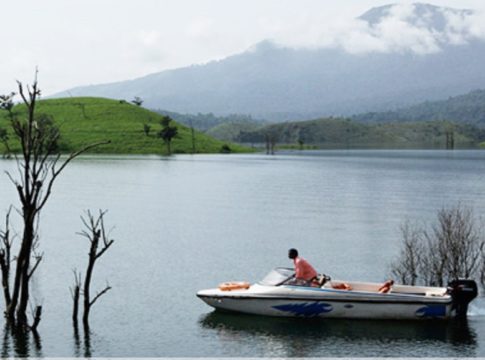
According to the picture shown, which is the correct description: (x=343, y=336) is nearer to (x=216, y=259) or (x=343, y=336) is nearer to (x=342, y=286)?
(x=342, y=286)

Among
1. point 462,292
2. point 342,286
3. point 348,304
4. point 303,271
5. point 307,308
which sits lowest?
point 307,308

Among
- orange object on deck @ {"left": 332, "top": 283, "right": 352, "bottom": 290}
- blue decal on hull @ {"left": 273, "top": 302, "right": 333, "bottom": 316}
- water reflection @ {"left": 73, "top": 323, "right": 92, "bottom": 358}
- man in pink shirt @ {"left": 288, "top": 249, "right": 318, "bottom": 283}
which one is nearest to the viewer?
water reflection @ {"left": 73, "top": 323, "right": 92, "bottom": 358}

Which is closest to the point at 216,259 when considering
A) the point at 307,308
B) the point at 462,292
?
the point at 307,308

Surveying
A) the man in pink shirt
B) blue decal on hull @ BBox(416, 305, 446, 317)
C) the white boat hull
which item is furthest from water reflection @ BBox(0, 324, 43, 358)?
blue decal on hull @ BBox(416, 305, 446, 317)

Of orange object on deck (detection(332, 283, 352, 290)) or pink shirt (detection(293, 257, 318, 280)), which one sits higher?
pink shirt (detection(293, 257, 318, 280))

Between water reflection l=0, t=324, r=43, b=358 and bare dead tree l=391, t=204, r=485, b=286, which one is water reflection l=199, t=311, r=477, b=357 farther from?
water reflection l=0, t=324, r=43, b=358

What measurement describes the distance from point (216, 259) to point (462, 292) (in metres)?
19.9

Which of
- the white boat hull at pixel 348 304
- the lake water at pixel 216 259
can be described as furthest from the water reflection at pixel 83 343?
the white boat hull at pixel 348 304

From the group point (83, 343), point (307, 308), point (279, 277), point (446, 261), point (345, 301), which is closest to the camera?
point (83, 343)

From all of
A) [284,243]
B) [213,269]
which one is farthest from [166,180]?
[213,269]

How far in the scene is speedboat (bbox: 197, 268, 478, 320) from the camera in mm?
34969

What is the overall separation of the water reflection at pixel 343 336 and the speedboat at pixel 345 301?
1.27ft

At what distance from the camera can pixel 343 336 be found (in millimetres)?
32938

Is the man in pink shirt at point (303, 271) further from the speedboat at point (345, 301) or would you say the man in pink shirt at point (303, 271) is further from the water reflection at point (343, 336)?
the water reflection at point (343, 336)
